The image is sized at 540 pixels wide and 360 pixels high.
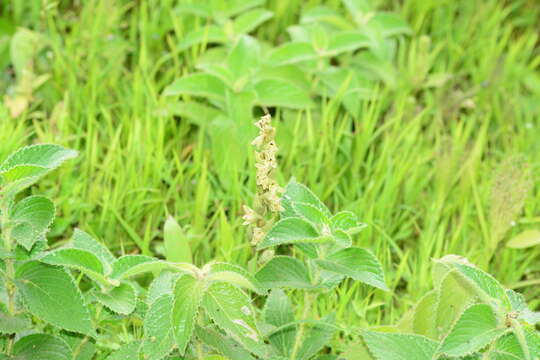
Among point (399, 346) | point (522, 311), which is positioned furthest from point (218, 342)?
point (522, 311)

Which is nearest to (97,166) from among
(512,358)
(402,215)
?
(402,215)

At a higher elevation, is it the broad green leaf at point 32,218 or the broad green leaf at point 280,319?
the broad green leaf at point 32,218

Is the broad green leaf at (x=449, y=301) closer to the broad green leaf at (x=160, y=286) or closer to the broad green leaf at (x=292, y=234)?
the broad green leaf at (x=292, y=234)

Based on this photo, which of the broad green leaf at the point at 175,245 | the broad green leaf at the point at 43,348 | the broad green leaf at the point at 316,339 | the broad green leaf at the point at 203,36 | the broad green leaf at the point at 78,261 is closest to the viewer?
the broad green leaf at the point at 78,261

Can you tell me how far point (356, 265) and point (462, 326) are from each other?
26 cm

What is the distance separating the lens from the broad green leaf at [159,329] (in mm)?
1535

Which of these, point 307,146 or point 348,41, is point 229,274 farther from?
point 348,41

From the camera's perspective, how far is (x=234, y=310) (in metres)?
1.56

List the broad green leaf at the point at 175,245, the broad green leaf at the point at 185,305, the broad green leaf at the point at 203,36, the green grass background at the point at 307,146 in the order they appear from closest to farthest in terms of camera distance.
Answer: the broad green leaf at the point at 185,305 < the broad green leaf at the point at 175,245 < the green grass background at the point at 307,146 < the broad green leaf at the point at 203,36

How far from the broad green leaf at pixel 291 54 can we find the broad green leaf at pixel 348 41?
0.07 metres

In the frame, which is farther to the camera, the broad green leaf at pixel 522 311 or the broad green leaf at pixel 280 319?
the broad green leaf at pixel 280 319

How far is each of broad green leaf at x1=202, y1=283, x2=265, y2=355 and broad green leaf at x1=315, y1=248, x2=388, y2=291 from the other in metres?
0.21

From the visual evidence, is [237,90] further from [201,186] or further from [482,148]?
[482,148]

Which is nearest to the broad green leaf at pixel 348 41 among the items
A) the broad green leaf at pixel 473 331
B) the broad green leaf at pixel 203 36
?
the broad green leaf at pixel 203 36
